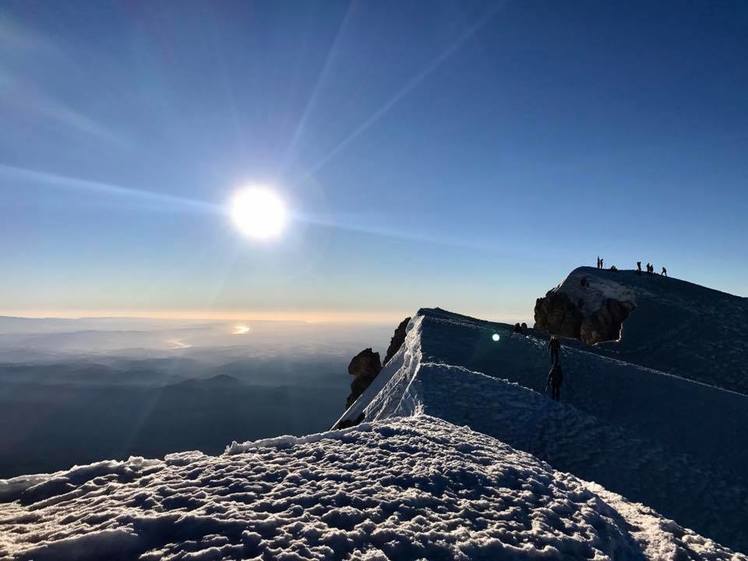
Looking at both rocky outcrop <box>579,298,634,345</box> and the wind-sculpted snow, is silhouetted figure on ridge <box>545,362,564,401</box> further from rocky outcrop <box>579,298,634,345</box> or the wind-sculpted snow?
rocky outcrop <box>579,298,634,345</box>

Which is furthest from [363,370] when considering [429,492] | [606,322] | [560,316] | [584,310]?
[429,492]

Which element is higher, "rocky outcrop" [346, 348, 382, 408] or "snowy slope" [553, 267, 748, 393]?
"snowy slope" [553, 267, 748, 393]

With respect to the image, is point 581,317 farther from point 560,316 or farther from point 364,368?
point 364,368

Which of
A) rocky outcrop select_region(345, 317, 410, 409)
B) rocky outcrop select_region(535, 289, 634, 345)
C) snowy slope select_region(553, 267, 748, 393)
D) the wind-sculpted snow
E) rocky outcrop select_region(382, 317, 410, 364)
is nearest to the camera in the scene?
the wind-sculpted snow

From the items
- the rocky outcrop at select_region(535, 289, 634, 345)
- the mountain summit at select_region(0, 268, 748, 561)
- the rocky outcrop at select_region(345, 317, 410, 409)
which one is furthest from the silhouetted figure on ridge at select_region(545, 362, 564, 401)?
the rocky outcrop at select_region(535, 289, 634, 345)

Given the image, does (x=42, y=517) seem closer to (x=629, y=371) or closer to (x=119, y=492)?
(x=119, y=492)

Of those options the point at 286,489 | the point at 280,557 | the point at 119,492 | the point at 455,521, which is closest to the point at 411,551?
the point at 455,521

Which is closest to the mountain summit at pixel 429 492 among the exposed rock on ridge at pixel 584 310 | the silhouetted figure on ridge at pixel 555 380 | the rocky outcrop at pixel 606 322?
the silhouetted figure on ridge at pixel 555 380
